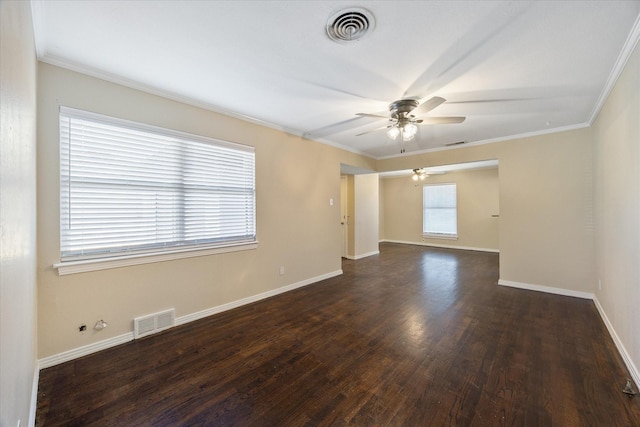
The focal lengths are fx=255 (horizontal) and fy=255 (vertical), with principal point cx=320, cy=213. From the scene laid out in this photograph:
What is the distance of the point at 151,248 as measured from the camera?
8.70 ft

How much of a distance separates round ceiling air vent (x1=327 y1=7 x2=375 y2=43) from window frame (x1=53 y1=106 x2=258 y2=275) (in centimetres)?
198

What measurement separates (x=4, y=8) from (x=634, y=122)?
11.8 ft

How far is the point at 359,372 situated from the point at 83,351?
2403mm

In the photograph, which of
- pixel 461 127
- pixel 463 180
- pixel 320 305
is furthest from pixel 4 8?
pixel 463 180

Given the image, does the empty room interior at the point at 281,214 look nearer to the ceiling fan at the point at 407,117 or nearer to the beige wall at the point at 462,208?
the ceiling fan at the point at 407,117

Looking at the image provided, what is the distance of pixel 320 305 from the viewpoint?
342 cm

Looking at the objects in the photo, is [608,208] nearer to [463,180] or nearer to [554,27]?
[554,27]

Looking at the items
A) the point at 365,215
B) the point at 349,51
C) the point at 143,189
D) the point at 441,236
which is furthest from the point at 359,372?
the point at 441,236

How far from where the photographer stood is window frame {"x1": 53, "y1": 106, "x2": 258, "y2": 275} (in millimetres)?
2174

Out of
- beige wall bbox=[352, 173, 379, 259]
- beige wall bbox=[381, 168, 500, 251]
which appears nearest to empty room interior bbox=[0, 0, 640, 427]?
beige wall bbox=[352, 173, 379, 259]

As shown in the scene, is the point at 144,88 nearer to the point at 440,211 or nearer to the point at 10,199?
the point at 10,199

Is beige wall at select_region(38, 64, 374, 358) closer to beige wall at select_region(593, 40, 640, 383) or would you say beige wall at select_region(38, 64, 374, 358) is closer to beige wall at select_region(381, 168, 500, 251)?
beige wall at select_region(593, 40, 640, 383)

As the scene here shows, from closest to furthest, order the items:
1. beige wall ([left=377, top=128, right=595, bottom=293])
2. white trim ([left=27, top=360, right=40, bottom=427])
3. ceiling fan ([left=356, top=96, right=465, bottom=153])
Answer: white trim ([left=27, top=360, right=40, bottom=427]) < ceiling fan ([left=356, top=96, right=465, bottom=153]) < beige wall ([left=377, top=128, right=595, bottom=293])

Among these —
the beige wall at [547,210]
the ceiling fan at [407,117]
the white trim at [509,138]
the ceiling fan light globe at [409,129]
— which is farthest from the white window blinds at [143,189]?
the beige wall at [547,210]
